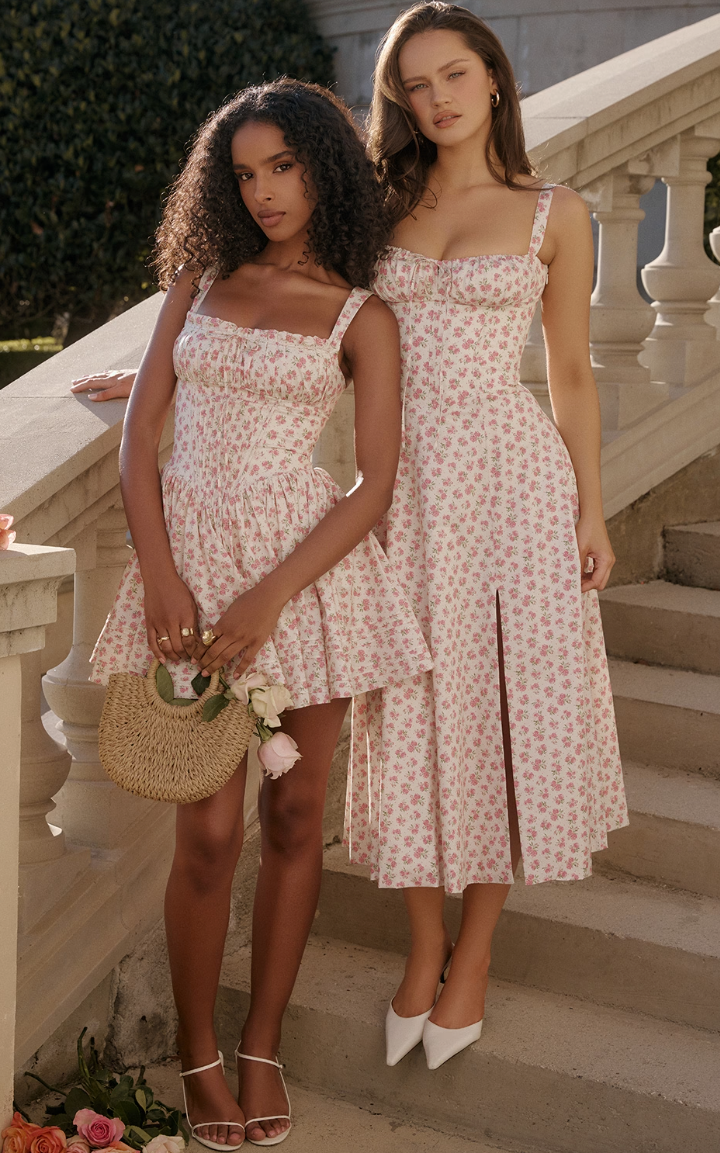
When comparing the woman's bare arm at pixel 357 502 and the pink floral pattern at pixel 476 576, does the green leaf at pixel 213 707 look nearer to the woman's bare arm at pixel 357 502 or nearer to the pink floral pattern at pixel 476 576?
the woman's bare arm at pixel 357 502

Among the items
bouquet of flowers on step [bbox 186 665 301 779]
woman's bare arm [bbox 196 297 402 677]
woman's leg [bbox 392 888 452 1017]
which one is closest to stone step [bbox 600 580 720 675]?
woman's leg [bbox 392 888 452 1017]

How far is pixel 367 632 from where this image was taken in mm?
2404

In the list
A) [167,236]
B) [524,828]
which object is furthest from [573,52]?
[524,828]

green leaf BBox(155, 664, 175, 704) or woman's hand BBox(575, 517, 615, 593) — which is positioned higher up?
woman's hand BBox(575, 517, 615, 593)

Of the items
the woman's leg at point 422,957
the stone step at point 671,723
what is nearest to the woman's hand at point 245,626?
the woman's leg at point 422,957

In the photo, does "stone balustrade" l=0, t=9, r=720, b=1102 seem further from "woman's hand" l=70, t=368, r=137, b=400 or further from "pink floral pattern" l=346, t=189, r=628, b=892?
"pink floral pattern" l=346, t=189, r=628, b=892

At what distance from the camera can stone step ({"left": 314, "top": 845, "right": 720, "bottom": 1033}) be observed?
2.71 metres

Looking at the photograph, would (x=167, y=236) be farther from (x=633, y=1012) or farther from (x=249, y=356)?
(x=633, y=1012)

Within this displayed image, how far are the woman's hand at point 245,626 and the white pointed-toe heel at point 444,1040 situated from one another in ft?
2.87

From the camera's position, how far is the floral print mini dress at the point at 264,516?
91.1 inches

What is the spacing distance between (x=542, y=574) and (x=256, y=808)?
980 millimetres

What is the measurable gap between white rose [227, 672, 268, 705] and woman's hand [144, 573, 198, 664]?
11cm

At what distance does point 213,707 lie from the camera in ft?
7.42

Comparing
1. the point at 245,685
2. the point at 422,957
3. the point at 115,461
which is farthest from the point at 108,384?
the point at 422,957
